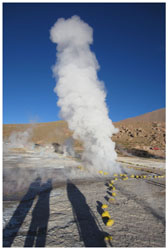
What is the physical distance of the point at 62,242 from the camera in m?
4.82

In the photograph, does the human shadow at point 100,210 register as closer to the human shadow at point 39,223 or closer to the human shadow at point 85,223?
the human shadow at point 85,223

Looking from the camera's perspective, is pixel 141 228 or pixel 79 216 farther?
pixel 79 216

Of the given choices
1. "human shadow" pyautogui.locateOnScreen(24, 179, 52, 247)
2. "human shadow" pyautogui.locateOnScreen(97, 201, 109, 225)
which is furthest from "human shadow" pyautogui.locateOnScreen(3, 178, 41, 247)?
"human shadow" pyautogui.locateOnScreen(97, 201, 109, 225)

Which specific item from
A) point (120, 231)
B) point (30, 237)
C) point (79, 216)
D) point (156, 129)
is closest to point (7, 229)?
point (30, 237)

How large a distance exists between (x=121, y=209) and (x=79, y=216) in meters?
1.98

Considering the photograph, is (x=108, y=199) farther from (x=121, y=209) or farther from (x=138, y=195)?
(x=138, y=195)

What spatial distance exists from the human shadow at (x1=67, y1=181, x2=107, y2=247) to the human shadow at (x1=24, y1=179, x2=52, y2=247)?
1.11 m

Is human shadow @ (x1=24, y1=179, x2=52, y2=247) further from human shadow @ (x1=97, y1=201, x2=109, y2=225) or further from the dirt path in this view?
human shadow @ (x1=97, y1=201, x2=109, y2=225)

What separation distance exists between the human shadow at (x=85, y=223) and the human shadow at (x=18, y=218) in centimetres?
193

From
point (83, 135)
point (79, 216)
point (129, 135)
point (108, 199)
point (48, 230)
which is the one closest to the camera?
point (48, 230)

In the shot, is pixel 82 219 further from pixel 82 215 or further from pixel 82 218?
pixel 82 215

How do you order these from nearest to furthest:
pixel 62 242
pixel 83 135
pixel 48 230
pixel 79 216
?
1. pixel 62 242
2. pixel 48 230
3. pixel 79 216
4. pixel 83 135

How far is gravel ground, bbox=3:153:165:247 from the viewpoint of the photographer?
491 centimetres

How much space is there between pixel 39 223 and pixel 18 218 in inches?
36.8
